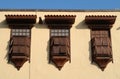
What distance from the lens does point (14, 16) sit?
25.3 metres

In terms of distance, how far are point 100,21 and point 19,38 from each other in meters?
5.68

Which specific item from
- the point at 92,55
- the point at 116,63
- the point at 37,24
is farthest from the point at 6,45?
the point at 116,63

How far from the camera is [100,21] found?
2564cm

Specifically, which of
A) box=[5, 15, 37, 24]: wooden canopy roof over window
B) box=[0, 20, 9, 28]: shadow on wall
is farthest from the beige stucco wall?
box=[5, 15, 37, 24]: wooden canopy roof over window

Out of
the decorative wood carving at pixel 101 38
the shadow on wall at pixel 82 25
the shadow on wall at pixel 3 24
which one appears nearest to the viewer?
the decorative wood carving at pixel 101 38

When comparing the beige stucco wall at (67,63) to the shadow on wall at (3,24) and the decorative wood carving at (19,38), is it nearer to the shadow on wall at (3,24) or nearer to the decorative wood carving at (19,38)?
the shadow on wall at (3,24)

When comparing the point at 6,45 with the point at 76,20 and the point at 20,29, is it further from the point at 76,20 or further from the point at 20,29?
the point at 76,20

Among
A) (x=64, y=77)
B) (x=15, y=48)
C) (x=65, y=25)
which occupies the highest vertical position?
(x=65, y=25)

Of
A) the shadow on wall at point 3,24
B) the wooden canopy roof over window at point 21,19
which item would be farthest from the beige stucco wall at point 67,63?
the wooden canopy roof over window at point 21,19

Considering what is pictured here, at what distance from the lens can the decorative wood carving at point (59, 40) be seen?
80.9 ft

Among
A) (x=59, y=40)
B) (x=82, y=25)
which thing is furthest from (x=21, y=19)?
(x=82, y=25)

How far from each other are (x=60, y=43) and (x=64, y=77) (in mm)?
2300

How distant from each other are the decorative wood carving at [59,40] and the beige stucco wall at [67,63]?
347 millimetres

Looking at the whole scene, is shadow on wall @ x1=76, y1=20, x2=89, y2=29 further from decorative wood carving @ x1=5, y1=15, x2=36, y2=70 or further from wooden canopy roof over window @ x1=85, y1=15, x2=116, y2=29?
decorative wood carving @ x1=5, y1=15, x2=36, y2=70
